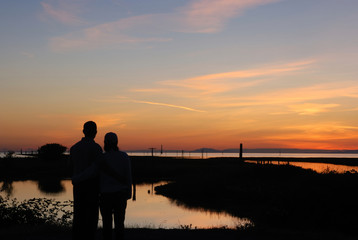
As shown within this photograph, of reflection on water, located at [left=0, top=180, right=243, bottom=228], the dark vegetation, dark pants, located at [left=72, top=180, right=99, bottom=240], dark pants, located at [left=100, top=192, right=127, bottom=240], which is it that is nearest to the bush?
the dark vegetation

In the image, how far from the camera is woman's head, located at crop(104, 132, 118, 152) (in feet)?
24.9

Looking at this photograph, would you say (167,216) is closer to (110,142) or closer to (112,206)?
(112,206)

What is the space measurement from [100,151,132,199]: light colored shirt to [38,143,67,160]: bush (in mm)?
90749

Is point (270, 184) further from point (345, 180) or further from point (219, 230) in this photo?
point (219, 230)

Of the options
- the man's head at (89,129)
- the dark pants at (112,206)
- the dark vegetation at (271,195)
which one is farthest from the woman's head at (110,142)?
the dark vegetation at (271,195)

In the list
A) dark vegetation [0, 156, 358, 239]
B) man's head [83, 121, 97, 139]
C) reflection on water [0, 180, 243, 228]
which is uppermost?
man's head [83, 121, 97, 139]

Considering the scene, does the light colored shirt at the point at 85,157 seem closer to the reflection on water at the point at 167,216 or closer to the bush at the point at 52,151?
the reflection on water at the point at 167,216

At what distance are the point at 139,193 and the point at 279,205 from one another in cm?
2710

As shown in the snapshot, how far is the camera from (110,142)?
7.62 meters

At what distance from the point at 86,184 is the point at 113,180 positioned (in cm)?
51

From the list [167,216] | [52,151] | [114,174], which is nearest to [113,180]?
[114,174]

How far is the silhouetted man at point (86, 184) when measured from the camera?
7.55 m

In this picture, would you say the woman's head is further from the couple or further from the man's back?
the man's back

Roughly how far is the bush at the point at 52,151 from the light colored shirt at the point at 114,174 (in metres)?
90.7
